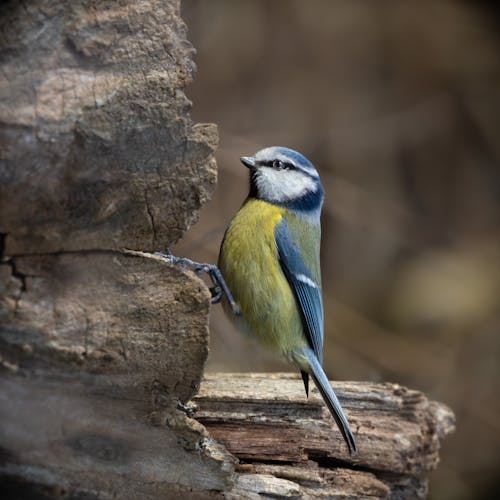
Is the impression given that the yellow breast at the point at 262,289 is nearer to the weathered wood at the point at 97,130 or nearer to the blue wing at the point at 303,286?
the blue wing at the point at 303,286

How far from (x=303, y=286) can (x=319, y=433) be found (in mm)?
554

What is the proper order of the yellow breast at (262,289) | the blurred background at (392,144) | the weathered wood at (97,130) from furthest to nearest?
the blurred background at (392,144)
the yellow breast at (262,289)
the weathered wood at (97,130)

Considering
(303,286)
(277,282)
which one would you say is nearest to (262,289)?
(277,282)

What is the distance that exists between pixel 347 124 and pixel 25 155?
4.32m

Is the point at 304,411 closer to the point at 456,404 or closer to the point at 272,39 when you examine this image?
the point at 456,404

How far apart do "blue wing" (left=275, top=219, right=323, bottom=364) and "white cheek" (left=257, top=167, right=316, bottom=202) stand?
0.19 metres

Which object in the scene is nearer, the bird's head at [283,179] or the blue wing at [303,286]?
the blue wing at [303,286]

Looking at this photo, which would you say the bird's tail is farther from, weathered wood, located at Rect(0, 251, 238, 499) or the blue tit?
weathered wood, located at Rect(0, 251, 238, 499)

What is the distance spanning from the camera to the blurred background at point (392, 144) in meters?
5.50

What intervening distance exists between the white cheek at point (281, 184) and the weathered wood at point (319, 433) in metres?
0.73

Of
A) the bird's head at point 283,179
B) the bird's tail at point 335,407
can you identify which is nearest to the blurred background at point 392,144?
the bird's head at point 283,179

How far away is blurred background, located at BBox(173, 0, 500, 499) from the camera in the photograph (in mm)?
5500

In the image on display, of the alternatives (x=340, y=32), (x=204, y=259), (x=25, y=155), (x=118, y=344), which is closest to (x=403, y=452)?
(x=118, y=344)

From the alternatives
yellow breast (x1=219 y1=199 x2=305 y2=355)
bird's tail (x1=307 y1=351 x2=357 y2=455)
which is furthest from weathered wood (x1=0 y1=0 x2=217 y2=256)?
bird's tail (x1=307 y1=351 x2=357 y2=455)
